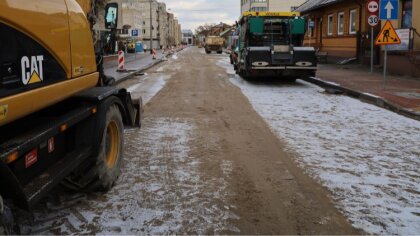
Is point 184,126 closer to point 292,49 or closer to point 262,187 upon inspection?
point 262,187

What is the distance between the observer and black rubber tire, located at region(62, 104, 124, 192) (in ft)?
15.8

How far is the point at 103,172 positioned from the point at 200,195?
104 centimetres

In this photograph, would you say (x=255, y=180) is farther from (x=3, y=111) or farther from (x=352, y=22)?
(x=352, y=22)

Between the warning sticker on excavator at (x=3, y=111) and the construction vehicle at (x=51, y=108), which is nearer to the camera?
the warning sticker on excavator at (x=3, y=111)

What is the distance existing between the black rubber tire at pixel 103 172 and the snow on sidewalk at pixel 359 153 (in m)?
2.40

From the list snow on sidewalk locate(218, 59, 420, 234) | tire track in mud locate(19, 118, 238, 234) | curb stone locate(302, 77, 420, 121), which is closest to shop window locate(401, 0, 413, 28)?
curb stone locate(302, 77, 420, 121)

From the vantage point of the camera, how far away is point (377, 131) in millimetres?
8766

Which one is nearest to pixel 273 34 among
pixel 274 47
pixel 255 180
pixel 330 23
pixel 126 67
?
pixel 274 47

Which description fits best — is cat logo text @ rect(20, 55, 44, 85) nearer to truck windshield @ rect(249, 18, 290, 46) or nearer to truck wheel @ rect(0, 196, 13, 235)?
truck wheel @ rect(0, 196, 13, 235)

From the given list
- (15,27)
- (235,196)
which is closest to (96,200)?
(235,196)

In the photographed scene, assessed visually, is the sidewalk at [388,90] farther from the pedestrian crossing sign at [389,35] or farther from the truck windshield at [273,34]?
the truck windshield at [273,34]

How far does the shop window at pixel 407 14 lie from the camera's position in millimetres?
19656

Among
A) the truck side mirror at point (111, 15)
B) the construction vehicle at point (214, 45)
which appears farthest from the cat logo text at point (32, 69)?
the construction vehicle at point (214, 45)

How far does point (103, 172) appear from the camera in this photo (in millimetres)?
4992
